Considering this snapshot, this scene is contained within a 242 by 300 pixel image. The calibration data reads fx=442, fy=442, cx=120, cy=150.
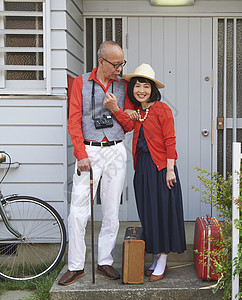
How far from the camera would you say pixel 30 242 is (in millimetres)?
4023

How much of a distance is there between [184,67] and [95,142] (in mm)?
1769

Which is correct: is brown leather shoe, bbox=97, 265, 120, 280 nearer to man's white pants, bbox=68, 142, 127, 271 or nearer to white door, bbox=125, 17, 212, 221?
man's white pants, bbox=68, 142, 127, 271

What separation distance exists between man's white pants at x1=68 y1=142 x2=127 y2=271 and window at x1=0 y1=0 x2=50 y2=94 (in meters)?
0.93

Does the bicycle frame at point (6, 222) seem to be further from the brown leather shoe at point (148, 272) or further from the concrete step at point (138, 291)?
the brown leather shoe at point (148, 272)

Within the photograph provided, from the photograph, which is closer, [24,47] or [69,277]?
[69,277]

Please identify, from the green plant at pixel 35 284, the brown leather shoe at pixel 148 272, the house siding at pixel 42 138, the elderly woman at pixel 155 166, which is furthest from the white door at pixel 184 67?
the green plant at pixel 35 284

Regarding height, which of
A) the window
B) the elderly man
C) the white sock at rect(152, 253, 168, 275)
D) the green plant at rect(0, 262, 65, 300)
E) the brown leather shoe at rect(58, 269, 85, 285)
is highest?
the window

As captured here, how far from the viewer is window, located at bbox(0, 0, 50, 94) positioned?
12.9 feet

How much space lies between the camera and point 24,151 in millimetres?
4000

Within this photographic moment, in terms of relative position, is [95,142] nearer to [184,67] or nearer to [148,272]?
[148,272]

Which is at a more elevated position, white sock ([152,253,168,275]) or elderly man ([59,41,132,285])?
elderly man ([59,41,132,285])

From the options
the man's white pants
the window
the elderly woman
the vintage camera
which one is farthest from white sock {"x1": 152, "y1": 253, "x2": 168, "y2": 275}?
the window

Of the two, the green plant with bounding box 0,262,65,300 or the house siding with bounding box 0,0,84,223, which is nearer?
the green plant with bounding box 0,262,65,300

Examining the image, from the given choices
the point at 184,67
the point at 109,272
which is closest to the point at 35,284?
the point at 109,272
